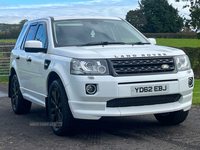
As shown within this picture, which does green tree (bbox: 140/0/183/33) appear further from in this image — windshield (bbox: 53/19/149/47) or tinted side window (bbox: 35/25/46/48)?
tinted side window (bbox: 35/25/46/48)

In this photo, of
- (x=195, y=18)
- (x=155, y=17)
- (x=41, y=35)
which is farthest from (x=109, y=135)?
(x=155, y=17)

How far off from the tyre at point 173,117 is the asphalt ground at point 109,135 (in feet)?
0.33

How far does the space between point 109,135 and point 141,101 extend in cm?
85

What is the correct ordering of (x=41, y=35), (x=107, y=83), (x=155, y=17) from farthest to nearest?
(x=155, y=17), (x=41, y=35), (x=107, y=83)

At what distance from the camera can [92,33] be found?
6559 mm

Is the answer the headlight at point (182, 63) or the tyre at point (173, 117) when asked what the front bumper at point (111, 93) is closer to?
the headlight at point (182, 63)

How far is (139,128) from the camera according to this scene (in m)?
6.21

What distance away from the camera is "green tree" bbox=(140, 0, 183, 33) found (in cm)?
9888

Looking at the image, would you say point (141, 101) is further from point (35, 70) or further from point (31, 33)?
point (31, 33)

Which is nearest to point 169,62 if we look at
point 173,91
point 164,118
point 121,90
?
point 173,91

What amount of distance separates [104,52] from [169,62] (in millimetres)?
975

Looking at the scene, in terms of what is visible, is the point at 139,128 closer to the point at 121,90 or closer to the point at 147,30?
Result: the point at 121,90

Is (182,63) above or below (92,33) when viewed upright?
below

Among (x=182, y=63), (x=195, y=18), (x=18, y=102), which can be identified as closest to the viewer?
(x=182, y=63)
